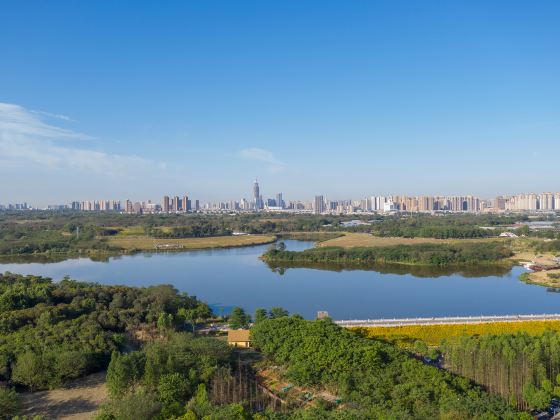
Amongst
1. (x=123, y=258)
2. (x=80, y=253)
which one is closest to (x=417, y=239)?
(x=123, y=258)

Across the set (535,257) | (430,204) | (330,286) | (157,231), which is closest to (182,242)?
(157,231)

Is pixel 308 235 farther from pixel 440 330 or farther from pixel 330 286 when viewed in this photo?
pixel 440 330

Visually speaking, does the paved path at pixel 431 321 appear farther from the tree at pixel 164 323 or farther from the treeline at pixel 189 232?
the treeline at pixel 189 232

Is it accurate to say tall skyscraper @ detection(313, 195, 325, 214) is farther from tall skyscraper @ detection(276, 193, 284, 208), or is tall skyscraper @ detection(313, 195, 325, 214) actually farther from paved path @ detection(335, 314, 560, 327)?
paved path @ detection(335, 314, 560, 327)

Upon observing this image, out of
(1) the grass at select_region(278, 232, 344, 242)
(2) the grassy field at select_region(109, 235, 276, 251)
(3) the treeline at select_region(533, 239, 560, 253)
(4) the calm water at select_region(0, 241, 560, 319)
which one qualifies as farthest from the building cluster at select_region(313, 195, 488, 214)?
(4) the calm water at select_region(0, 241, 560, 319)

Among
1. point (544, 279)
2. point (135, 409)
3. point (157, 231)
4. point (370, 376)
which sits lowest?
point (544, 279)

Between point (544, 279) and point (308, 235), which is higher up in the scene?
point (308, 235)

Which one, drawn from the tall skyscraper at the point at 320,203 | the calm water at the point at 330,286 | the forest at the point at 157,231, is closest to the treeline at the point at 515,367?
the calm water at the point at 330,286
